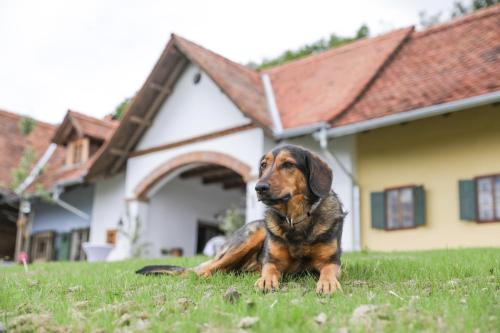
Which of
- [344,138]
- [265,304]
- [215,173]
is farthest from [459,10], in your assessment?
[265,304]

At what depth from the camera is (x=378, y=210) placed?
14391mm

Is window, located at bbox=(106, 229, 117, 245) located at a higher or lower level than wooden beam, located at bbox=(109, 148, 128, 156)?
lower

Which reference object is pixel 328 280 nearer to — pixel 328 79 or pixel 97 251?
pixel 328 79

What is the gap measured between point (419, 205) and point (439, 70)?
3.56m

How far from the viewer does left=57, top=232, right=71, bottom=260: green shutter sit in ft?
72.1

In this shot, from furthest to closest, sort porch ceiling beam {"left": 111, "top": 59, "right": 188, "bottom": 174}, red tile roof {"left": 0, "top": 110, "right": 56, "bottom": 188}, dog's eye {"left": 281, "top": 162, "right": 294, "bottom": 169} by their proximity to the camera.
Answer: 1. red tile roof {"left": 0, "top": 110, "right": 56, "bottom": 188}
2. porch ceiling beam {"left": 111, "top": 59, "right": 188, "bottom": 174}
3. dog's eye {"left": 281, "top": 162, "right": 294, "bottom": 169}

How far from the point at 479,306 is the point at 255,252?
2.53m

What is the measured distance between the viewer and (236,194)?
A: 22141mm

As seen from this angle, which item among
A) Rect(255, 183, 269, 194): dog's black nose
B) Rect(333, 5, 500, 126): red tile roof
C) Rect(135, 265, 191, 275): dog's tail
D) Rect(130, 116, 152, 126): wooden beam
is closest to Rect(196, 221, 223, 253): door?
Rect(130, 116, 152, 126): wooden beam

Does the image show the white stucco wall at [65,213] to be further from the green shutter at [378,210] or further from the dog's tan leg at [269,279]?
the dog's tan leg at [269,279]

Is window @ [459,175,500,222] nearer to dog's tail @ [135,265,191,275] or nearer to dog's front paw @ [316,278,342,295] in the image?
dog's tail @ [135,265,191,275]

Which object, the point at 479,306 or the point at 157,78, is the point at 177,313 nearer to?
the point at 479,306

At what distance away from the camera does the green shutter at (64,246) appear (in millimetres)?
21969

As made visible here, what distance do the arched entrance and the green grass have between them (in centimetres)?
1151
